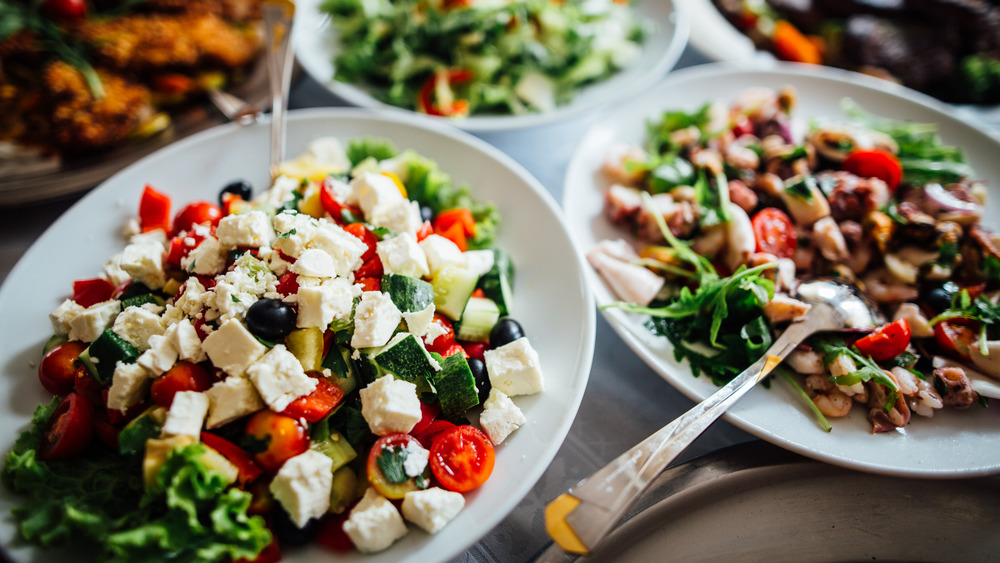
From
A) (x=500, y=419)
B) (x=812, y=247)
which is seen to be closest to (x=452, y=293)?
(x=500, y=419)

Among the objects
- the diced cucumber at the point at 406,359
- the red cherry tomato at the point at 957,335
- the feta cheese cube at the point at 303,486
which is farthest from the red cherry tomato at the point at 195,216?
the red cherry tomato at the point at 957,335

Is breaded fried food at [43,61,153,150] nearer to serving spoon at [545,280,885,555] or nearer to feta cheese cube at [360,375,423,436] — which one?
feta cheese cube at [360,375,423,436]

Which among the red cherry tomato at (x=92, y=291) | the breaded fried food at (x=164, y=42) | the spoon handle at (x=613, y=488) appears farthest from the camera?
the breaded fried food at (x=164, y=42)

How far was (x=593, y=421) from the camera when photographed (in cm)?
181

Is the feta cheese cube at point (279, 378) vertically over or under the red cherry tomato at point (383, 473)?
over

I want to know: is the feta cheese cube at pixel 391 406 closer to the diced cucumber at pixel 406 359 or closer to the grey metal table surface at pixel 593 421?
the diced cucumber at pixel 406 359

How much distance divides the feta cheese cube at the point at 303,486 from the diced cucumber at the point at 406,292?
436 mm

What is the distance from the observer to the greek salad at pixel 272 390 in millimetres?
1195

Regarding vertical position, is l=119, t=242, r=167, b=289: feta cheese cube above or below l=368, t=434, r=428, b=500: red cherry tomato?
above

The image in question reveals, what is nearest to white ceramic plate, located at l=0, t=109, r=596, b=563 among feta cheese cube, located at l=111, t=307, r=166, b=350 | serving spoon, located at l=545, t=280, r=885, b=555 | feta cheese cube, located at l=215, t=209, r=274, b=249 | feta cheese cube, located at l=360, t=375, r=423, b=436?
serving spoon, located at l=545, t=280, r=885, b=555

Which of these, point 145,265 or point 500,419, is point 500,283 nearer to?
point 500,419

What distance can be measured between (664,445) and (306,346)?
930 mm

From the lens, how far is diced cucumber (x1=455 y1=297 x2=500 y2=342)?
5.27 feet

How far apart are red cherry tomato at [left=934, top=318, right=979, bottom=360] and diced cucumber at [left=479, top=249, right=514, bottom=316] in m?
1.38
